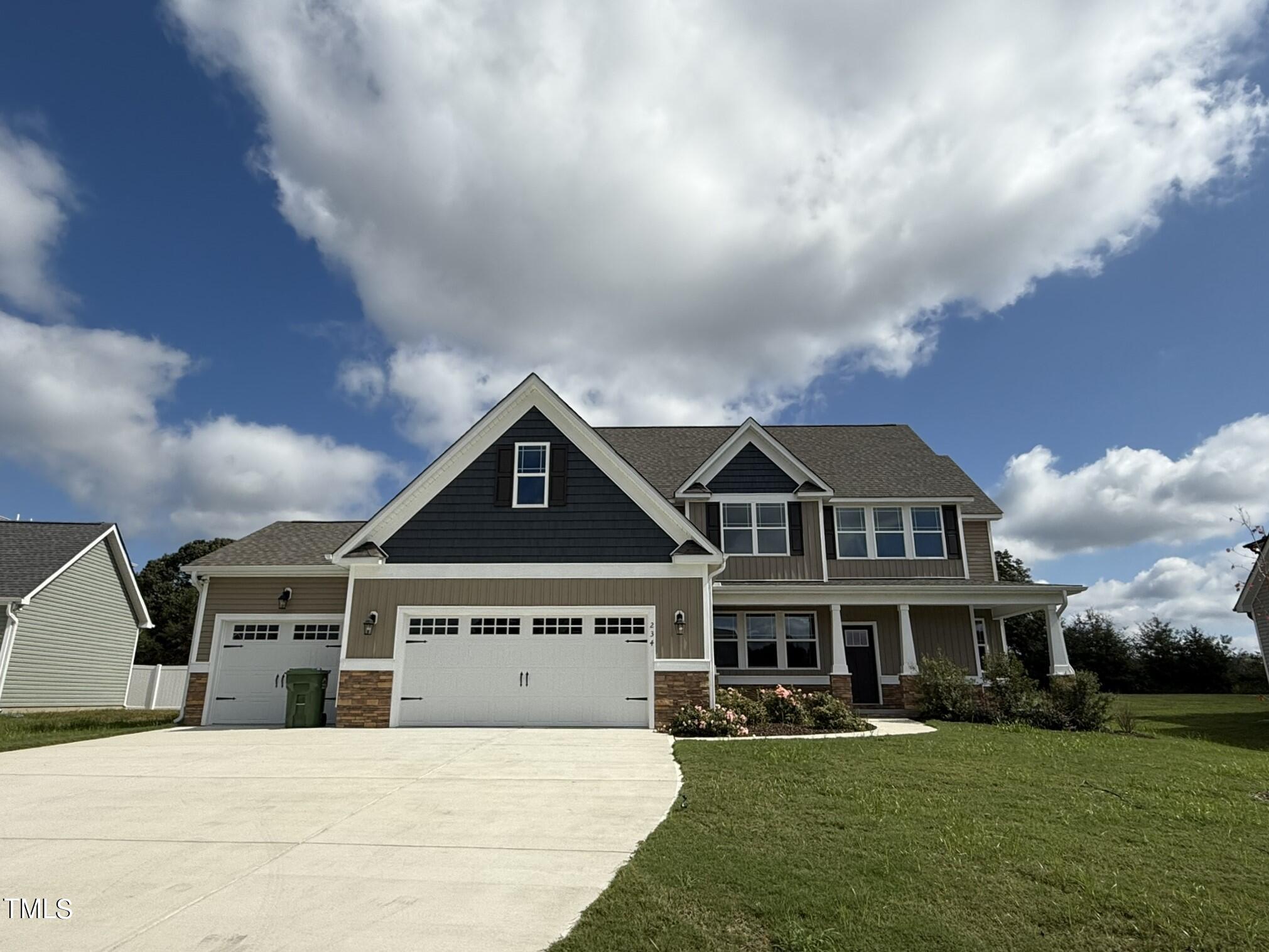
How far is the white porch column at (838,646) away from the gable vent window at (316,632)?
11.4 metres

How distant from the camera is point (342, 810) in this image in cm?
743

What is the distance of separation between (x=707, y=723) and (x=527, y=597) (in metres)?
4.29

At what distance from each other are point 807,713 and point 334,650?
32.9 ft

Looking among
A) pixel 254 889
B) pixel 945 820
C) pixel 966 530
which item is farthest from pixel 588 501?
pixel 966 530

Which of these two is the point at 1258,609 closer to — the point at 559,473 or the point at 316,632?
the point at 559,473

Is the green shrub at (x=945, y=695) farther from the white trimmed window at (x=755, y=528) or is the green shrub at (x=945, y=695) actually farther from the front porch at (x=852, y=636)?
the white trimmed window at (x=755, y=528)

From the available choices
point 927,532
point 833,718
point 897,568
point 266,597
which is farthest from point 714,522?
point 266,597

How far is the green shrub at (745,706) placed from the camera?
571 inches

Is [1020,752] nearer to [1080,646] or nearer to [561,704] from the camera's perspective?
[561,704]

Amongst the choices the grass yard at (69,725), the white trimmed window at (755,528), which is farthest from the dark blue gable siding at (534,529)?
the grass yard at (69,725)

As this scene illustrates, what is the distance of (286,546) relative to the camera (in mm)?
18141

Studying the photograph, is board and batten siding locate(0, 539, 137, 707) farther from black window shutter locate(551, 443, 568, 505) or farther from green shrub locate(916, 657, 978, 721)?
green shrub locate(916, 657, 978, 721)

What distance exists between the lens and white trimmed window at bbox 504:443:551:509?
619 inches

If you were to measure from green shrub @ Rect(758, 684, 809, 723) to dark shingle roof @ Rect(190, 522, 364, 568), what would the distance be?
9.93 m
